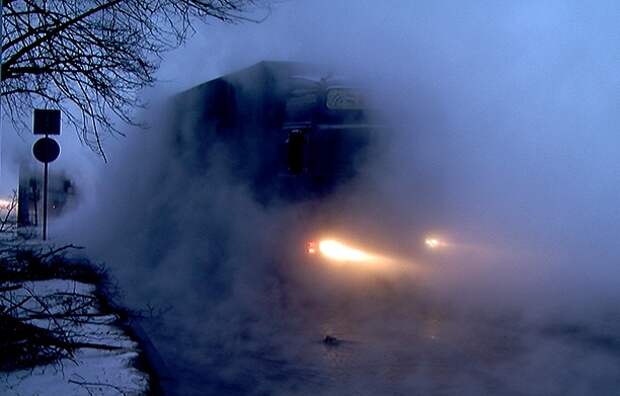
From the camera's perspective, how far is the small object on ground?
5130mm

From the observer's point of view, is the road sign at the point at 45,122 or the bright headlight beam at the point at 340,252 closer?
the road sign at the point at 45,122

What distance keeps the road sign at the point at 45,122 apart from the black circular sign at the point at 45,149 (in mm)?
896

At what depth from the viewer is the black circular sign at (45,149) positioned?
8734mm

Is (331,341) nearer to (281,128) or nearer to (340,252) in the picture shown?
(340,252)

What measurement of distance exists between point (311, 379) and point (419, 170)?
290 cm

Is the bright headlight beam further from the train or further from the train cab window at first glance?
the train cab window

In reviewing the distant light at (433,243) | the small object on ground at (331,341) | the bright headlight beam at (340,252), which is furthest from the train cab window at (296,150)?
the small object on ground at (331,341)

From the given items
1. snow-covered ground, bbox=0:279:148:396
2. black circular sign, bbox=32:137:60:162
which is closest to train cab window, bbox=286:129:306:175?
snow-covered ground, bbox=0:279:148:396

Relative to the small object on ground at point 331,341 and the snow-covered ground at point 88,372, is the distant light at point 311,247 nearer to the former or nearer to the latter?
the small object on ground at point 331,341

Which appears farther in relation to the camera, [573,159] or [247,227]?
[247,227]

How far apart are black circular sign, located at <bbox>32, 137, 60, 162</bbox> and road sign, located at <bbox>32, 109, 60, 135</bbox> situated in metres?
0.90

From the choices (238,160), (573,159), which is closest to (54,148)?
(238,160)

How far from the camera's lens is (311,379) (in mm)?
4230

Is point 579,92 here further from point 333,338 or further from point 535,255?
point 333,338
